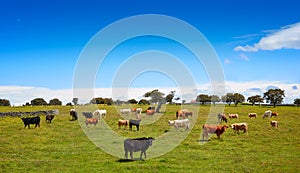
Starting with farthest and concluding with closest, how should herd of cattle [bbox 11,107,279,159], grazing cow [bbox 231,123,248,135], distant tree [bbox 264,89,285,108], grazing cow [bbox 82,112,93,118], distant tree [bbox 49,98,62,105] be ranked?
distant tree [bbox 49,98,62,105] < distant tree [bbox 264,89,285,108] < grazing cow [bbox 82,112,93,118] < grazing cow [bbox 231,123,248,135] < herd of cattle [bbox 11,107,279,159]

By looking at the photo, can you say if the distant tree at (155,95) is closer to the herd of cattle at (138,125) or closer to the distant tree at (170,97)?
the distant tree at (170,97)

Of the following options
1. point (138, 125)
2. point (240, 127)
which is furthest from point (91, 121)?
point (240, 127)

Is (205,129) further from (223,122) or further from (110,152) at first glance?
(223,122)

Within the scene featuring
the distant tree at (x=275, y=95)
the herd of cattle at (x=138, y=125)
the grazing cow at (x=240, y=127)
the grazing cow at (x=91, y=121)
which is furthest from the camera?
the distant tree at (x=275, y=95)

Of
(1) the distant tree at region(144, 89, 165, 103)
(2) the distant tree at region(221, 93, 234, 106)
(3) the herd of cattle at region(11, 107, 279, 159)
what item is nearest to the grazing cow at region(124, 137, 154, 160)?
(3) the herd of cattle at region(11, 107, 279, 159)

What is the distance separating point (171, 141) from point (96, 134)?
7.08m

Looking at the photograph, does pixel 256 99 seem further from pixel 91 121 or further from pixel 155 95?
pixel 91 121

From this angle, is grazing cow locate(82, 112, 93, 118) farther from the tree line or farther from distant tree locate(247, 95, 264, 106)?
distant tree locate(247, 95, 264, 106)

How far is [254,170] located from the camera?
1529 centimetres

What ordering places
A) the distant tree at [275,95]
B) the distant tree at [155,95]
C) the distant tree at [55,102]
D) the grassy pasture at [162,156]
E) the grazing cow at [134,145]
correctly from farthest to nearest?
the distant tree at [55,102], the distant tree at [275,95], the distant tree at [155,95], the grazing cow at [134,145], the grassy pasture at [162,156]

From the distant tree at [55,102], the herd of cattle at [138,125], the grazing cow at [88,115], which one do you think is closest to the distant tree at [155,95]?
the herd of cattle at [138,125]

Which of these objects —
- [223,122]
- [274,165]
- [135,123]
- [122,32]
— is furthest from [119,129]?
[274,165]

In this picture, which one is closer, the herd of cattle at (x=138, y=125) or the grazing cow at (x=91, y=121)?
the herd of cattle at (x=138, y=125)

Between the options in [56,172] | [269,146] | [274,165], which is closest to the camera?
[56,172]
